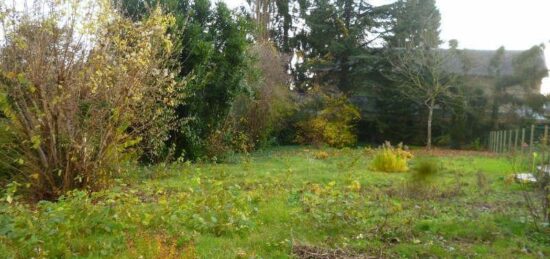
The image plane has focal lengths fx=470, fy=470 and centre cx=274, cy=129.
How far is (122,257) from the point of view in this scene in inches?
160

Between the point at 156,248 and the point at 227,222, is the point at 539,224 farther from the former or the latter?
the point at 156,248

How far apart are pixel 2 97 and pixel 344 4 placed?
943 inches

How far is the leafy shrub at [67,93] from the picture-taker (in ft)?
20.9

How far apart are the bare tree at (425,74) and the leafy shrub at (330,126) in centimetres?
307

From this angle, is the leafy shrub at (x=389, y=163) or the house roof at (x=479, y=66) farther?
the house roof at (x=479, y=66)

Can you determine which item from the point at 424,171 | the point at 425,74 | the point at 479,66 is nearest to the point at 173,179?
the point at 424,171

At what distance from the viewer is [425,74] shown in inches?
945

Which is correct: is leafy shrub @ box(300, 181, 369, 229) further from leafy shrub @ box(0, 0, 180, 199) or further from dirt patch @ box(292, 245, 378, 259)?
leafy shrub @ box(0, 0, 180, 199)

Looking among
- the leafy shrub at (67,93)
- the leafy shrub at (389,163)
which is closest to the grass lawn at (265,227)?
the leafy shrub at (67,93)

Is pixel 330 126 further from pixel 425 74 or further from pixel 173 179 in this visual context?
pixel 173 179

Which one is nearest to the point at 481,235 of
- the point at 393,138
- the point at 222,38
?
the point at 222,38

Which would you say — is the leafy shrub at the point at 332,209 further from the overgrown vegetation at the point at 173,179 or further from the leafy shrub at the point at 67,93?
the leafy shrub at the point at 67,93

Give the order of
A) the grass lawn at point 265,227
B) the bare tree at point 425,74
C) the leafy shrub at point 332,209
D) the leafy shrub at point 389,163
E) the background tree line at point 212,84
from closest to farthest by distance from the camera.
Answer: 1. the grass lawn at point 265,227
2. the leafy shrub at point 332,209
3. the background tree line at point 212,84
4. the leafy shrub at point 389,163
5. the bare tree at point 425,74

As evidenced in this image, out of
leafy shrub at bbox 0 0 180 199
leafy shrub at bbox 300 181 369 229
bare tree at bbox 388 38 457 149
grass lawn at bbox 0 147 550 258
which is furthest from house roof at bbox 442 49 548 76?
leafy shrub at bbox 0 0 180 199
